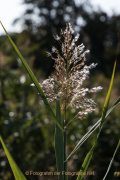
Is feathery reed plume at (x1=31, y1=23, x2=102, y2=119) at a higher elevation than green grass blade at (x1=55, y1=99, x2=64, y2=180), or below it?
higher

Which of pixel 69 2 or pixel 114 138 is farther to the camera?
pixel 69 2

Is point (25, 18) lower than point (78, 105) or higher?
higher

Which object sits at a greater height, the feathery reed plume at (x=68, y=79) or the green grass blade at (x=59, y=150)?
the feathery reed plume at (x=68, y=79)

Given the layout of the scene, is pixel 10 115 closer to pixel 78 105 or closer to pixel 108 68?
pixel 78 105

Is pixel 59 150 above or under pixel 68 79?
under

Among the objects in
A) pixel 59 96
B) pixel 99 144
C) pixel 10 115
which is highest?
pixel 10 115

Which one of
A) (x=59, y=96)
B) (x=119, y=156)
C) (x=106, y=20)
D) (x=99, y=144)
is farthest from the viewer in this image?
(x=106, y=20)

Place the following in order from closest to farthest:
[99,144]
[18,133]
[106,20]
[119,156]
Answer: [18,133], [119,156], [99,144], [106,20]

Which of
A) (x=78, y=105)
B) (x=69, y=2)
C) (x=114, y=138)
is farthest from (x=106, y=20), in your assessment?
(x=78, y=105)

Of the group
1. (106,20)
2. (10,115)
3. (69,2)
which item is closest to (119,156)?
(10,115)

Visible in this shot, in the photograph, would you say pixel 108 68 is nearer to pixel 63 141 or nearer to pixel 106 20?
pixel 106 20
